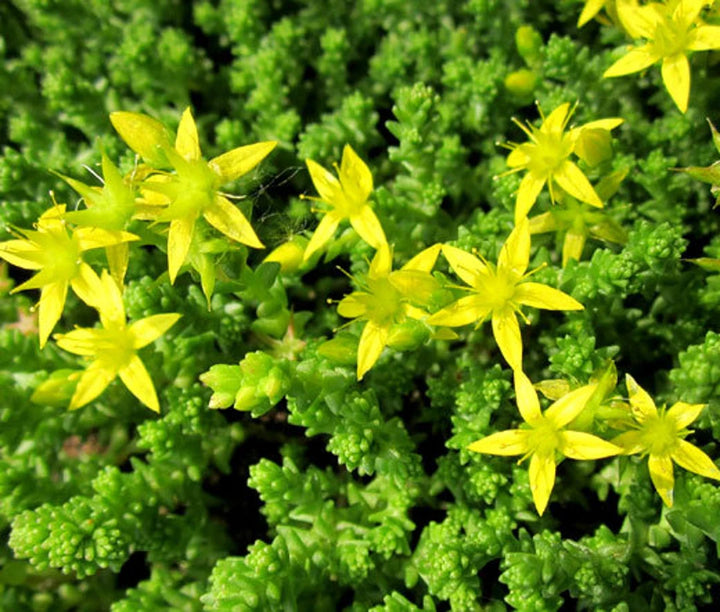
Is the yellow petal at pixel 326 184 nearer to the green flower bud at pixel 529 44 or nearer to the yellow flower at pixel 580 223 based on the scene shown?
the yellow flower at pixel 580 223

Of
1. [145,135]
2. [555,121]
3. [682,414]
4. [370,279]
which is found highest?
[145,135]

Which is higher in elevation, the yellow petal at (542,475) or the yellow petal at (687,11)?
the yellow petal at (687,11)

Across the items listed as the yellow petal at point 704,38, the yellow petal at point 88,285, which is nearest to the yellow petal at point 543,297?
the yellow petal at point 704,38

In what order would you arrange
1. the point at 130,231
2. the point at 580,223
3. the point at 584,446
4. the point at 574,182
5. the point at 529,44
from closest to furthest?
the point at 584,446 → the point at 130,231 → the point at 574,182 → the point at 580,223 → the point at 529,44

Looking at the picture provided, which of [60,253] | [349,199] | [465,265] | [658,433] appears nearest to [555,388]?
[658,433]

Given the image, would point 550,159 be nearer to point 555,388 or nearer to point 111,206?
point 555,388

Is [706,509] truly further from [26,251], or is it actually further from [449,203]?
[26,251]
